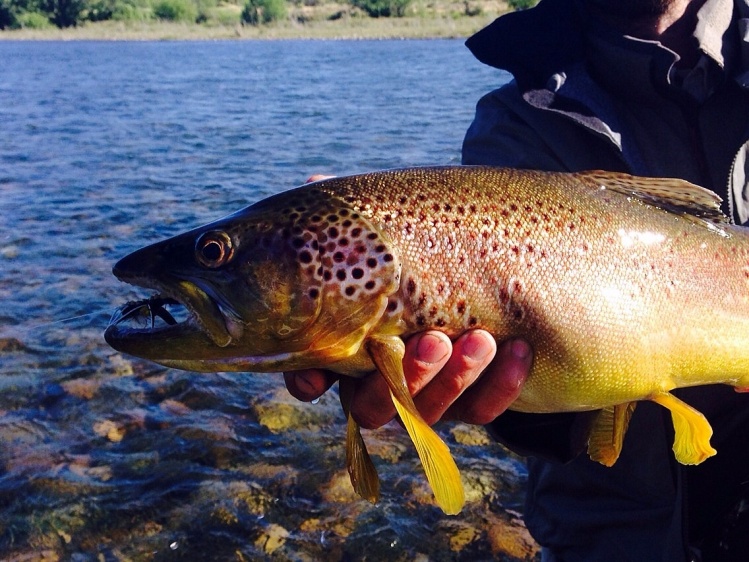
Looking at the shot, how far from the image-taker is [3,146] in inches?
462

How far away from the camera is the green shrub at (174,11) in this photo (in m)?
56.9

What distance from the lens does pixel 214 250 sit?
6.47 feet

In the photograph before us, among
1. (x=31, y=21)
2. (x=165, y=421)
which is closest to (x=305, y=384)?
(x=165, y=421)

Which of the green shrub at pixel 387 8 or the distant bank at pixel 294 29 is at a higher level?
the green shrub at pixel 387 8

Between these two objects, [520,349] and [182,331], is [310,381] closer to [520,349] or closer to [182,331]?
[182,331]

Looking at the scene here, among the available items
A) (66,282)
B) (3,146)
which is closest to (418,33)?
(3,146)

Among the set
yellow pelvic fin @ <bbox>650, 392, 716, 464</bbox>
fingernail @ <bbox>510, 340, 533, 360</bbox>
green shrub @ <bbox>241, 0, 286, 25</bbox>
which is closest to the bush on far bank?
green shrub @ <bbox>241, 0, 286, 25</bbox>

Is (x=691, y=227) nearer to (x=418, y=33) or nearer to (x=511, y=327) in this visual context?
(x=511, y=327)

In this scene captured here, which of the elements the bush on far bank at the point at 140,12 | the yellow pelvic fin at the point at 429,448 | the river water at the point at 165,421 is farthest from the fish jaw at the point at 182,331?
the bush on far bank at the point at 140,12

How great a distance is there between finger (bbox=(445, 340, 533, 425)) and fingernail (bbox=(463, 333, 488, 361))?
7 cm

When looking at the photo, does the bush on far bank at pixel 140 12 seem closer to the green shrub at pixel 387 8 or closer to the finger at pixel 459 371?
the green shrub at pixel 387 8

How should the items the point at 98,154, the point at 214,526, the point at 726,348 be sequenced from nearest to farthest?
the point at 726,348
the point at 214,526
the point at 98,154

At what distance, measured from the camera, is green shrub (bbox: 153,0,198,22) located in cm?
5694

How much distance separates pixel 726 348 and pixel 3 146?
39.2 ft
